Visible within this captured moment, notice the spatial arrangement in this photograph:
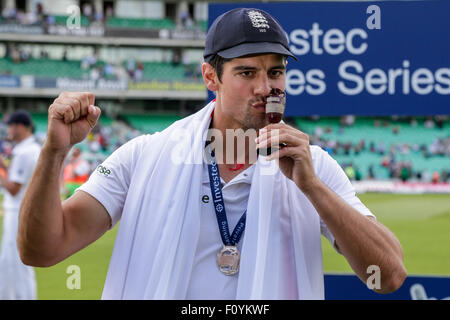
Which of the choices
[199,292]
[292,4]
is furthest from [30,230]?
[292,4]

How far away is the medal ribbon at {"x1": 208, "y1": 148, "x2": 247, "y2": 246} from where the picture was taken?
74.6 inches

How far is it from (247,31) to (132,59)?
127ft

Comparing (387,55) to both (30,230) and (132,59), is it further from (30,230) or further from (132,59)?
(132,59)

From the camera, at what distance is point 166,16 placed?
43812 millimetres

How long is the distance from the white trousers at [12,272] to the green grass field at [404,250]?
0.44 m

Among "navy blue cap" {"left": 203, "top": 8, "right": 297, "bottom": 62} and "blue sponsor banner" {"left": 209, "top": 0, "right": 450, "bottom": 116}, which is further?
"blue sponsor banner" {"left": 209, "top": 0, "right": 450, "bottom": 116}

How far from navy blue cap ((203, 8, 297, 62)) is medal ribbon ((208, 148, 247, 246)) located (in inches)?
17.4

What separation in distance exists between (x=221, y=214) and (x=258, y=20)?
0.70m

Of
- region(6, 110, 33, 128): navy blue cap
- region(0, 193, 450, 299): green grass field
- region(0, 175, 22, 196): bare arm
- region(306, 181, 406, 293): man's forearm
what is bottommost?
region(0, 193, 450, 299): green grass field

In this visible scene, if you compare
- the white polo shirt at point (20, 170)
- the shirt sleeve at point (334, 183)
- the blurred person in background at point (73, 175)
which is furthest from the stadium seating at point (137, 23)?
the shirt sleeve at point (334, 183)

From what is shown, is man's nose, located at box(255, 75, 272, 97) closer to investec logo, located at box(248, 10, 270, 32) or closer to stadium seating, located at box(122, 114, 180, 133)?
investec logo, located at box(248, 10, 270, 32)

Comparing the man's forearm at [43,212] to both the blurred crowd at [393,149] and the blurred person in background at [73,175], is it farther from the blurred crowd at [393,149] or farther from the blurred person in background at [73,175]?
the blurred crowd at [393,149]

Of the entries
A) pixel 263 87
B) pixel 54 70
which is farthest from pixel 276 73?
pixel 54 70

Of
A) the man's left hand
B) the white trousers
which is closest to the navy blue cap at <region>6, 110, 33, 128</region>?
the white trousers
